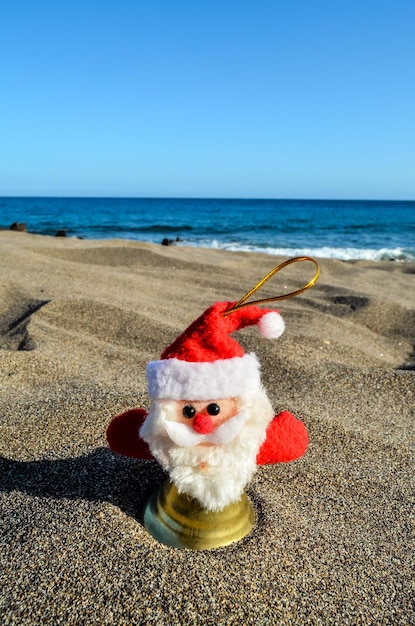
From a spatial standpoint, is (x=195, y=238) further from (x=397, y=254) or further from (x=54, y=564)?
(x=54, y=564)

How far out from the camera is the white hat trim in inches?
49.1

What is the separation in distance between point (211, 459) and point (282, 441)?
0.22 m

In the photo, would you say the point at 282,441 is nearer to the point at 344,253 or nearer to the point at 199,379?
the point at 199,379

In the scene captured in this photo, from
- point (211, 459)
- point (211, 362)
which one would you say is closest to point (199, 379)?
point (211, 362)

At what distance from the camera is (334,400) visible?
2641 millimetres

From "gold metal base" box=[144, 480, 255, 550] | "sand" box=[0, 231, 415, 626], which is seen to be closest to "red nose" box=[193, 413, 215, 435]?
"gold metal base" box=[144, 480, 255, 550]

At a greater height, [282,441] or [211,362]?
[211,362]

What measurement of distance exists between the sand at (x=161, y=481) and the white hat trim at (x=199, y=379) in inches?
17.1

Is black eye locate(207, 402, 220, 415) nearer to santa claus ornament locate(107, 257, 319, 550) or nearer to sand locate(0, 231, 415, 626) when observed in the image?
santa claus ornament locate(107, 257, 319, 550)

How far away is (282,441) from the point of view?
1.43 metres

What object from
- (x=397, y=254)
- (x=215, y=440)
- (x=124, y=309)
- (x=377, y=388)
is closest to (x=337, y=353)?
(x=377, y=388)

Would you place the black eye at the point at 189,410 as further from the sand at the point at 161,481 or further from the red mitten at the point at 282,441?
the sand at the point at 161,481

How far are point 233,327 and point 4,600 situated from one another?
85 centimetres

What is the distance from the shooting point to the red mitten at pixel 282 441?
1418 mm
